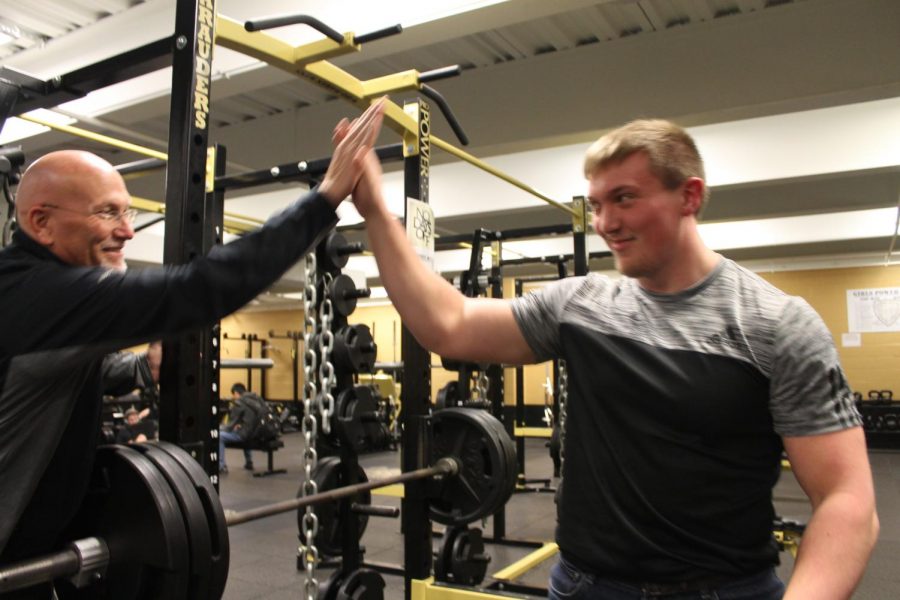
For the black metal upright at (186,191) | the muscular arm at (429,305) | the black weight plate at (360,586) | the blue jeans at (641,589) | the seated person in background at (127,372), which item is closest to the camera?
the blue jeans at (641,589)

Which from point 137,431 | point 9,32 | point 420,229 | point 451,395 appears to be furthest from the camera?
point 137,431

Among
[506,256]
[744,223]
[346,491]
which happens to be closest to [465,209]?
[506,256]

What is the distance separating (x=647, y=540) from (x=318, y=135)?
377 cm

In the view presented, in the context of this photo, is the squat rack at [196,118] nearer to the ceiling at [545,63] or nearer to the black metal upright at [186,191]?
the black metal upright at [186,191]

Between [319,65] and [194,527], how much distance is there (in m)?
1.27

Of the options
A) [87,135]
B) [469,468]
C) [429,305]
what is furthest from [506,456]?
[87,135]

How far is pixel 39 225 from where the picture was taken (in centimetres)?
105

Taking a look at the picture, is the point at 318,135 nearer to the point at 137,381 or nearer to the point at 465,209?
the point at 465,209

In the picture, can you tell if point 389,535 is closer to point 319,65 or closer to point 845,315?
point 319,65

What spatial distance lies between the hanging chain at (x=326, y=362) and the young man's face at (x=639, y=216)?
1.35 m

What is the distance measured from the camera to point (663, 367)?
101cm

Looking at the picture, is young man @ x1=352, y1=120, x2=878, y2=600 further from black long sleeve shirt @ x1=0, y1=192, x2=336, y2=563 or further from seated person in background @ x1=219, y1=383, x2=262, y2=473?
seated person in background @ x1=219, y1=383, x2=262, y2=473

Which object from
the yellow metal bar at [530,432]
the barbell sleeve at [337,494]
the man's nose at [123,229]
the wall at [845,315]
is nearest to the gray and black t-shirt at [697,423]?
the barbell sleeve at [337,494]

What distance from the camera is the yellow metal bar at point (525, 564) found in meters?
3.61
